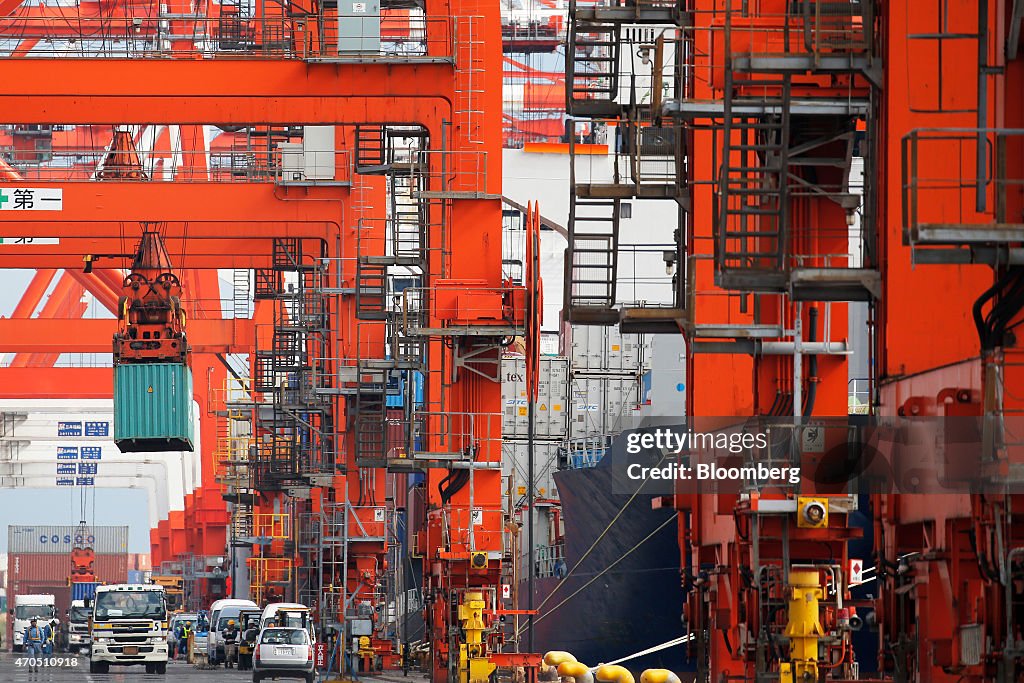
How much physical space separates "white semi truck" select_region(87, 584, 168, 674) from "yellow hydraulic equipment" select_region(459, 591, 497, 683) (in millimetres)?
15788

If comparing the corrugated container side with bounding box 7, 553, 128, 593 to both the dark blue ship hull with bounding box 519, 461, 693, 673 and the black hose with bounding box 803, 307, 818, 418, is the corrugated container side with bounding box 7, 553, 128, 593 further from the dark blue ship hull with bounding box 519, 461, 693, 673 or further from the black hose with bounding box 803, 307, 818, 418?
the black hose with bounding box 803, 307, 818, 418

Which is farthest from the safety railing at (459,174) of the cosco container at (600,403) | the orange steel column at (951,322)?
the cosco container at (600,403)

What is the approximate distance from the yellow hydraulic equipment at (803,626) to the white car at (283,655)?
20.5 m

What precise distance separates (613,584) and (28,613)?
35.1 meters

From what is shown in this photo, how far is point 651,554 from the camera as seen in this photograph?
119 feet

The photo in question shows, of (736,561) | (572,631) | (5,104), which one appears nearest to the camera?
(736,561)

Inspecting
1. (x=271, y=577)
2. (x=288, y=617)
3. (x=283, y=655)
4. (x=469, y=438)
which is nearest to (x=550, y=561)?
(x=288, y=617)

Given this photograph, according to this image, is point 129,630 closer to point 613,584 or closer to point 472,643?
point 613,584

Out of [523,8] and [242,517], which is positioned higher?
[523,8]

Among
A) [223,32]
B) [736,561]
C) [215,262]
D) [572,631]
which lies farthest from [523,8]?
[736,561]

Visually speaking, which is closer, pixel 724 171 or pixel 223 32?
pixel 724 171

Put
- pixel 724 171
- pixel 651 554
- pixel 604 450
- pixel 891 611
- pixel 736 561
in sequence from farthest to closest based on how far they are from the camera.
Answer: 1. pixel 604 450
2. pixel 651 554
3. pixel 736 561
4. pixel 891 611
5. pixel 724 171

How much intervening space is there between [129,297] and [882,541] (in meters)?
26.7

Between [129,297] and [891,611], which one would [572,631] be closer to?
[129,297]
